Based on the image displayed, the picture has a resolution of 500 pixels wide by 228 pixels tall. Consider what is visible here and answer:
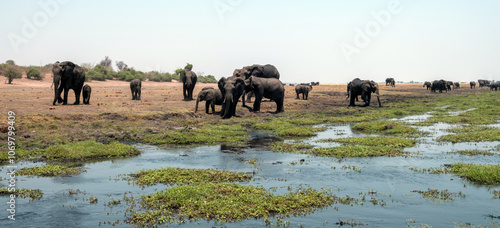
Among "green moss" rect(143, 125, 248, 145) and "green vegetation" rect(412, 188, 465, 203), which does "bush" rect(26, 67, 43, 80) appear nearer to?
"green moss" rect(143, 125, 248, 145)

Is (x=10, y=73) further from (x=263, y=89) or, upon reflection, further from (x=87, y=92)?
(x=263, y=89)

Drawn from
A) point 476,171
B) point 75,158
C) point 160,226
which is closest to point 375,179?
point 476,171

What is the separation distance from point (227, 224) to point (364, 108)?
30075mm

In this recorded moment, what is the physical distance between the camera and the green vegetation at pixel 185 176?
11.6 meters

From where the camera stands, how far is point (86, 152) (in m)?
15.0

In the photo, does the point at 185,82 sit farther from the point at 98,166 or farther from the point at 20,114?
the point at 98,166

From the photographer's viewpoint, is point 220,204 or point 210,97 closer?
point 220,204

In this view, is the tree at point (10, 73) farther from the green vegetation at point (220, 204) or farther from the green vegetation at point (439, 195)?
the green vegetation at point (439, 195)

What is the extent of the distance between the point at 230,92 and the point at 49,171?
14179mm

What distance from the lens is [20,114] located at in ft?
70.4

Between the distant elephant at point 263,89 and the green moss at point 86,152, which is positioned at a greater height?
the distant elephant at point 263,89

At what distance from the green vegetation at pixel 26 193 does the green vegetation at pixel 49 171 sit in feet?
5.60

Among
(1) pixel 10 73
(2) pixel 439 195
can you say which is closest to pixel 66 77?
(2) pixel 439 195

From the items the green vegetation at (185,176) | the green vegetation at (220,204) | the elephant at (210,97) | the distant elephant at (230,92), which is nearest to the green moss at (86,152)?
the green vegetation at (185,176)
